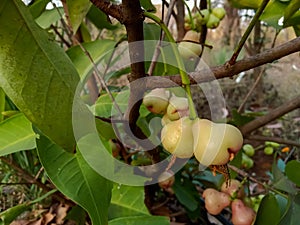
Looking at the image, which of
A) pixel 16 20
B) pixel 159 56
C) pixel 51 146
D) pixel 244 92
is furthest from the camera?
pixel 244 92

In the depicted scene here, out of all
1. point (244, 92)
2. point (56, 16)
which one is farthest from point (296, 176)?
point (244, 92)

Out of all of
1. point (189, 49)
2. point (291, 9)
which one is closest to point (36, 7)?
point (189, 49)

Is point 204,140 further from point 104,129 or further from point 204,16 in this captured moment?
point 204,16

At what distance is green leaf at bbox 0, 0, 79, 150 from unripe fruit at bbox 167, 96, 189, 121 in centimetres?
10

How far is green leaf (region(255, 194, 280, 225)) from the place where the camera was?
46 centimetres

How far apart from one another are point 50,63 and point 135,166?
1.07 ft

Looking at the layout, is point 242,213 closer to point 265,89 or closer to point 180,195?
point 180,195

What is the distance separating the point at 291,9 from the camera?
17.0 inches

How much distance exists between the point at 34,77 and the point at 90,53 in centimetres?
38

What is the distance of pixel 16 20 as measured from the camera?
11.1 inches

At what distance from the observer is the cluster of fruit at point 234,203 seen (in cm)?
53

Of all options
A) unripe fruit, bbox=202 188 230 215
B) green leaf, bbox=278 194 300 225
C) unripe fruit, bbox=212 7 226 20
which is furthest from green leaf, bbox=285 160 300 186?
unripe fruit, bbox=212 7 226 20

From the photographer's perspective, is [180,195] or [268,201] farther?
[180,195]

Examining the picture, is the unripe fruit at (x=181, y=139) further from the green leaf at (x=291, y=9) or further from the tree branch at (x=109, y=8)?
the green leaf at (x=291, y=9)
